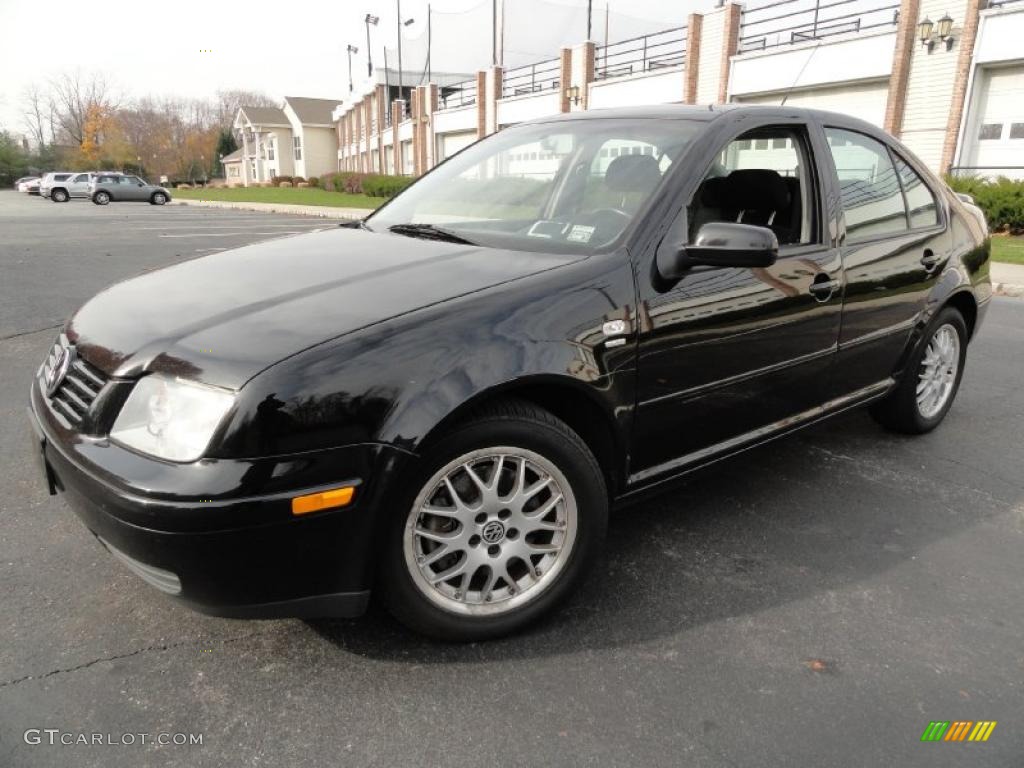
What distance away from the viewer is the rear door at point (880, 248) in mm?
3367

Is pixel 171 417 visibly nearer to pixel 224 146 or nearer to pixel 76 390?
pixel 76 390

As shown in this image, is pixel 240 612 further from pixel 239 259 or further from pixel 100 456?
pixel 239 259

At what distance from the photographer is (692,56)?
25.6m

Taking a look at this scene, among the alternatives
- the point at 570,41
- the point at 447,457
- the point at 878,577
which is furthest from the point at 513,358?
the point at 570,41

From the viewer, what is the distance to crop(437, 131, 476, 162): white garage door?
4066 cm

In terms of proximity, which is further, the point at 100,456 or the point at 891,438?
the point at 891,438

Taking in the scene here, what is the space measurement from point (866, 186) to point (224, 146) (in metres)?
107

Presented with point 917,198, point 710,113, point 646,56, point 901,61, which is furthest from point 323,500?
point 646,56

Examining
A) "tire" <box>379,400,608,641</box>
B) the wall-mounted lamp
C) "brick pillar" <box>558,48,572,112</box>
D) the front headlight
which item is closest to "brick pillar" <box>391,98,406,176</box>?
"brick pillar" <box>558,48,572,112</box>

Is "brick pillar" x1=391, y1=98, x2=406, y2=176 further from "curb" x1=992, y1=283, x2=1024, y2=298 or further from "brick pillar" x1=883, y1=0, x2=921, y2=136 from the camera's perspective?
"curb" x1=992, y1=283, x2=1024, y2=298

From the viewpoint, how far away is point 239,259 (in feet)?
9.78

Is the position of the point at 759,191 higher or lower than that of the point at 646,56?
lower

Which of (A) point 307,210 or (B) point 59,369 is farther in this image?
(A) point 307,210

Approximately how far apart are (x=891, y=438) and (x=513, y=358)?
3000mm
